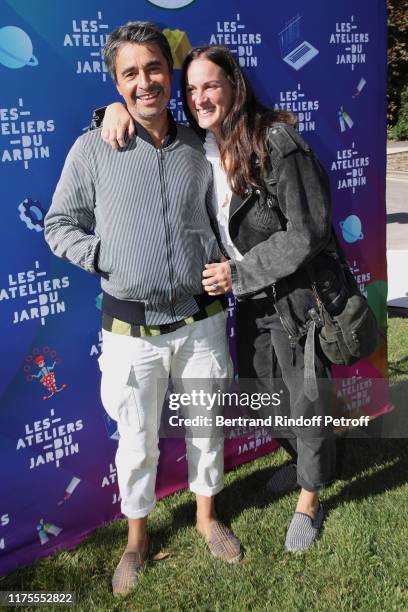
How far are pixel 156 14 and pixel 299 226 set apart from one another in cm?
109

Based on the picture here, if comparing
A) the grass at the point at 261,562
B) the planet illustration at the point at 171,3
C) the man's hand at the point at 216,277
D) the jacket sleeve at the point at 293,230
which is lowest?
the grass at the point at 261,562

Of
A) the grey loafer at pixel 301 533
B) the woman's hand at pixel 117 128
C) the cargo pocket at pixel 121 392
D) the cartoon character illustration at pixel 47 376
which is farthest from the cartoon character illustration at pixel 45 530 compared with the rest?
the woman's hand at pixel 117 128

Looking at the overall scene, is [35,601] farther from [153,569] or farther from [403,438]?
[403,438]

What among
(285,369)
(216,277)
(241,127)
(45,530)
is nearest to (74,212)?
(216,277)

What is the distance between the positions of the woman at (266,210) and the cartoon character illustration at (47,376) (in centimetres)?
76

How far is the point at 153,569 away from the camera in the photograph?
262cm

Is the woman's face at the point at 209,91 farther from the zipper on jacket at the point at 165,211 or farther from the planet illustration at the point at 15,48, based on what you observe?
the planet illustration at the point at 15,48

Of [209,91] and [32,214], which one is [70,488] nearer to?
[32,214]

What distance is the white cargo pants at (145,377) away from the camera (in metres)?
2.39

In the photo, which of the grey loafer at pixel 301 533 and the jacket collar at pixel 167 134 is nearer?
the jacket collar at pixel 167 134

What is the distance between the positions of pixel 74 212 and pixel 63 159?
34cm

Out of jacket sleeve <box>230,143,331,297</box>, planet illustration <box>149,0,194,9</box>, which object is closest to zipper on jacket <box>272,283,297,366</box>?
jacket sleeve <box>230,143,331,297</box>

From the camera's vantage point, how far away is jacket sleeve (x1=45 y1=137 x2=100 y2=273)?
224cm

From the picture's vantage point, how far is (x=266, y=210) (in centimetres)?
236
